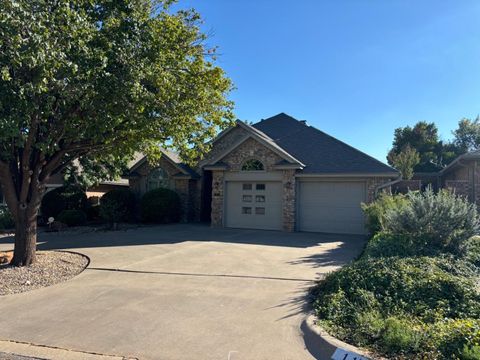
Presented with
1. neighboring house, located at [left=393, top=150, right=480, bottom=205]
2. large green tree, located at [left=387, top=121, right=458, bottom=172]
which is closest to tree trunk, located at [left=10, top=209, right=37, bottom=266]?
neighboring house, located at [left=393, top=150, right=480, bottom=205]

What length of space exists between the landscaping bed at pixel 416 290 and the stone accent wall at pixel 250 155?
8417mm

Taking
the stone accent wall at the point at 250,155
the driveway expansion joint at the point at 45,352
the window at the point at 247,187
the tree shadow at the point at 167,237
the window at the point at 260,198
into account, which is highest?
the stone accent wall at the point at 250,155

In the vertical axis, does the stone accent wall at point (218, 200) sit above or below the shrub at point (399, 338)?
above

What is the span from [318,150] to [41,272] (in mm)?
13018

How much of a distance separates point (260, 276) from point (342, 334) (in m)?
3.63

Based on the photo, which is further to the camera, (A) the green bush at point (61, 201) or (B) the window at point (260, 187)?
(A) the green bush at point (61, 201)

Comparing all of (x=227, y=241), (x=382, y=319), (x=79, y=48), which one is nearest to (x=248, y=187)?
(x=227, y=241)

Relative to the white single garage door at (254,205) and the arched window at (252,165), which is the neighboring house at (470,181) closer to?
the white single garage door at (254,205)

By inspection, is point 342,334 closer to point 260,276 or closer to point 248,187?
point 260,276

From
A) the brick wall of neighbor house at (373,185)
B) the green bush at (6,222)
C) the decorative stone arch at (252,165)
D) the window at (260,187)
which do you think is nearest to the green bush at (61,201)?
the green bush at (6,222)

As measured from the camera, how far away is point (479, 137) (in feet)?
152

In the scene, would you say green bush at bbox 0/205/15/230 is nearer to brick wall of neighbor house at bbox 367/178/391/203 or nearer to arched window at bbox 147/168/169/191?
arched window at bbox 147/168/169/191

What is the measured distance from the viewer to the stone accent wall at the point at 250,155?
17.5 metres

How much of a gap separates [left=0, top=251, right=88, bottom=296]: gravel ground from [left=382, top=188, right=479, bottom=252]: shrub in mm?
7773
